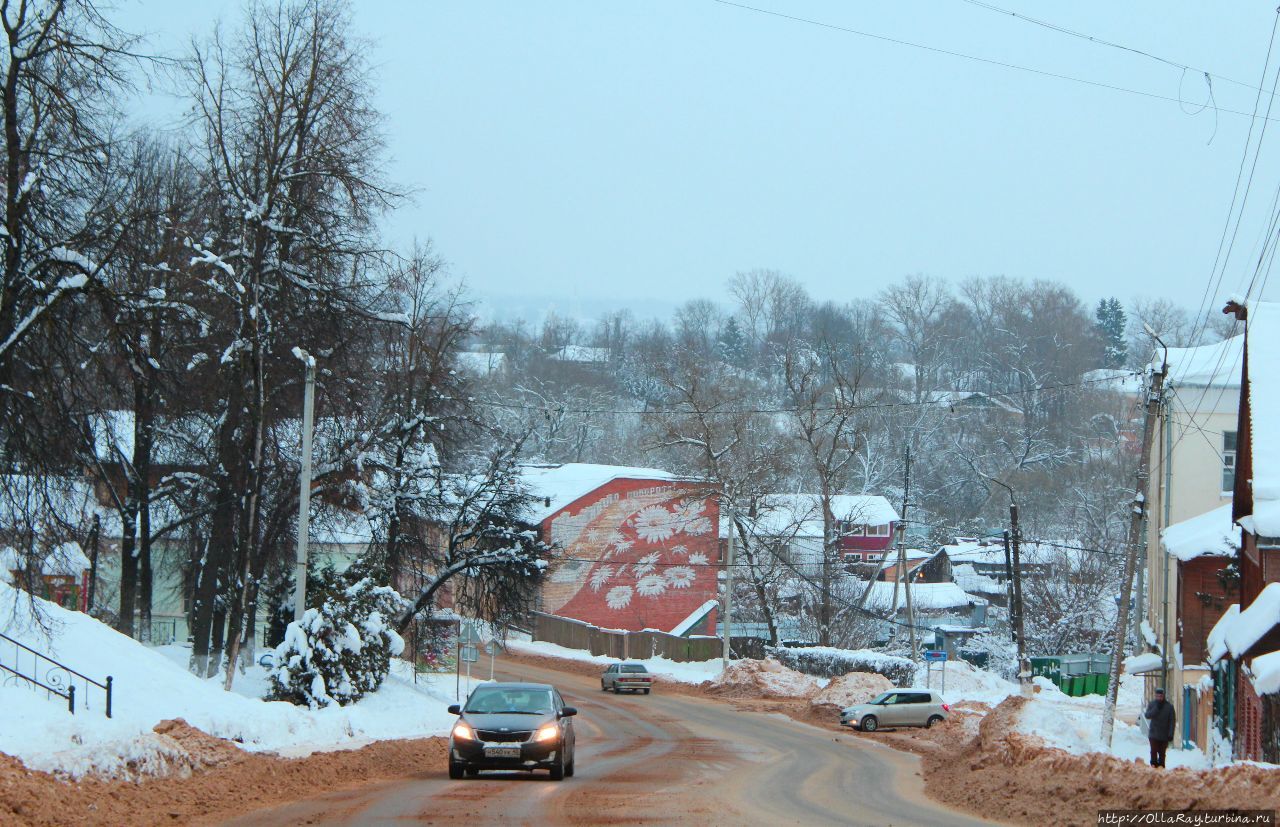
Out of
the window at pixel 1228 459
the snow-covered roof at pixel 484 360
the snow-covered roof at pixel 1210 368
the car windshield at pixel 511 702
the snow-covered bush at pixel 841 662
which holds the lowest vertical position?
the snow-covered bush at pixel 841 662

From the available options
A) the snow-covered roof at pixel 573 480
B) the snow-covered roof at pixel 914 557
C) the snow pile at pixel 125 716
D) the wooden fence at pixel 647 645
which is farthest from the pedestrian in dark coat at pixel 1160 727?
the snow-covered roof at pixel 914 557

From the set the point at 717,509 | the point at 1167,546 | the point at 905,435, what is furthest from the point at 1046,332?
the point at 1167,546

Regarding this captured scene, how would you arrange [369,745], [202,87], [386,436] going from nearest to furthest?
1. [369,745]
2. [202,87]
3. [386,436]

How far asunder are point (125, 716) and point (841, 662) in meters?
39.0

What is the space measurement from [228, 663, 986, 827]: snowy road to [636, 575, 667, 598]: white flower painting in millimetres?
35622

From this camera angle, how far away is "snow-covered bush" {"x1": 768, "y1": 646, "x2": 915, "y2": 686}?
4912 cm

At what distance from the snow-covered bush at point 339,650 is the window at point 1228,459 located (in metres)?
24.3

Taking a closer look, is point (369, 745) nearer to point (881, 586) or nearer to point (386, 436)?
point (386, 436)

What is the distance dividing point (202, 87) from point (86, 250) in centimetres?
1290

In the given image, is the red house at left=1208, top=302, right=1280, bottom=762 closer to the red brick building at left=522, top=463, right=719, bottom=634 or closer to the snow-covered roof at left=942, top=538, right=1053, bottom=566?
the red brick building at left=522, top=463, right=719, bottom=634

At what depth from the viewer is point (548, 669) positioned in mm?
57812

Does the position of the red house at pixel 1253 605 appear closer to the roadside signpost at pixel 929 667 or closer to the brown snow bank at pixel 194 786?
the brown snow bank at pixel 194 786

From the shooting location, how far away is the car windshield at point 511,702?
1755cm

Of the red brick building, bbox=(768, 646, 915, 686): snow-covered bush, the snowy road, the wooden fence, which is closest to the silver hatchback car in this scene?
the snowy road
